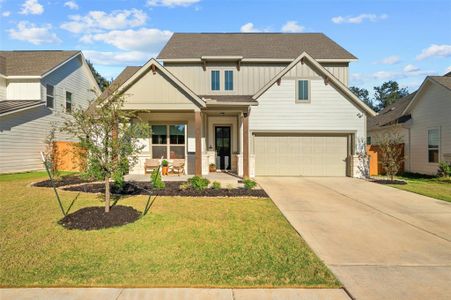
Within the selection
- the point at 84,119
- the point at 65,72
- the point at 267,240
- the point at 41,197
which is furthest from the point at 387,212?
the point at 65,72

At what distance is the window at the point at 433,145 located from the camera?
1706 centimetres

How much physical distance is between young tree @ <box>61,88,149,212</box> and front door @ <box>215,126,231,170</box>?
35.3 feet

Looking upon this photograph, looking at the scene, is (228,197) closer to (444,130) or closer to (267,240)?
(267,240)

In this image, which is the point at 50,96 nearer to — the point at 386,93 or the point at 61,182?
the point at 61,182

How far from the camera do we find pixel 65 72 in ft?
70.1

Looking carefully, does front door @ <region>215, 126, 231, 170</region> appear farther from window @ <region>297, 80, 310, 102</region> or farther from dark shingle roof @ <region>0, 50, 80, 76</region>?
dark shingle roof @ <region>0, 50, 80, 76</region>

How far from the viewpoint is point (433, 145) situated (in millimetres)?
17359

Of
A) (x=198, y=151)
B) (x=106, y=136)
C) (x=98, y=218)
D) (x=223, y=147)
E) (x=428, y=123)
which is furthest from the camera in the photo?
(x=223, y=147)

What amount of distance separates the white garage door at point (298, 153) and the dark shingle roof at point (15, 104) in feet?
42.8

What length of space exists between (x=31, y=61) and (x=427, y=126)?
25.7 m

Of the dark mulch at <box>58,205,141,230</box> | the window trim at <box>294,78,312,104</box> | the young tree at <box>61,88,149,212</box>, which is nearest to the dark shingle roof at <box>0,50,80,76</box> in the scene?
the young tree at <box>61,88,149,212</box>

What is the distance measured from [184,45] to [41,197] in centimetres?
1499

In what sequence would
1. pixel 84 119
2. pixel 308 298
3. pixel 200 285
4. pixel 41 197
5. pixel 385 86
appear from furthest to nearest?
pixel 385 86 → pixel 41 197 → pixel 84 119 → pixel 200 285 → pixel 308 298

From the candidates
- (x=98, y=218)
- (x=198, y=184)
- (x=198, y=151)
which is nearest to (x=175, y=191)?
(x=198, y=184)
